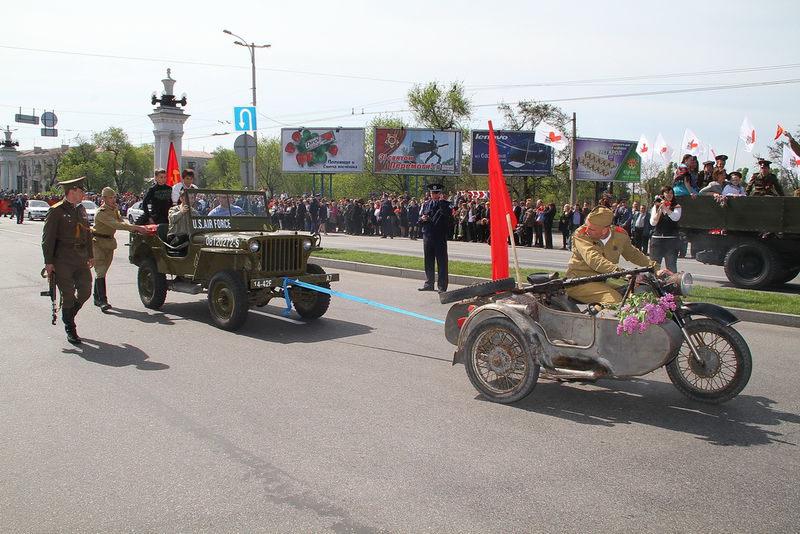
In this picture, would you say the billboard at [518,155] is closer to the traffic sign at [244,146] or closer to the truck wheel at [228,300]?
the traffic sign at [244,146]

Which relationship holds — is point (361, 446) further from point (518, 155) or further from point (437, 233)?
point (518, 155)

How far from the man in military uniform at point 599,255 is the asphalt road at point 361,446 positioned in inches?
35.5

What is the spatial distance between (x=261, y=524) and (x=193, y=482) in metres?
0.70

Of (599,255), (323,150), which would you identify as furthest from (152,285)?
(323,150)

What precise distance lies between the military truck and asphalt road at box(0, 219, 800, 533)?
5.77 m

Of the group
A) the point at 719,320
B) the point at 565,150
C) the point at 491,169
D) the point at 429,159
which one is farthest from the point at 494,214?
the point at 565,150

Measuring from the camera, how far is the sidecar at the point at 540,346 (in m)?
4.98

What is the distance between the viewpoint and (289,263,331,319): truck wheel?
864cm

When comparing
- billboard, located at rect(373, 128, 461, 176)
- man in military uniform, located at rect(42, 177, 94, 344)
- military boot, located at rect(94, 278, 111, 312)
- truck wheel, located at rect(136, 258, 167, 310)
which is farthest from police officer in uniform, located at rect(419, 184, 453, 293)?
billboard, located at rect(373, 128, 461, 176)

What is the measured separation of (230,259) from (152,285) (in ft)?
6.24

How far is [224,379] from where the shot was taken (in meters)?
6.05

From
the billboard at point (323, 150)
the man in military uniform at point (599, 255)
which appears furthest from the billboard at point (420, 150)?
the man in military uniform at point (599, 255)

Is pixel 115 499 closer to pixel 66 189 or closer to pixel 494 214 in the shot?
pixel 494 214

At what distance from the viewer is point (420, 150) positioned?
38.5 meters
